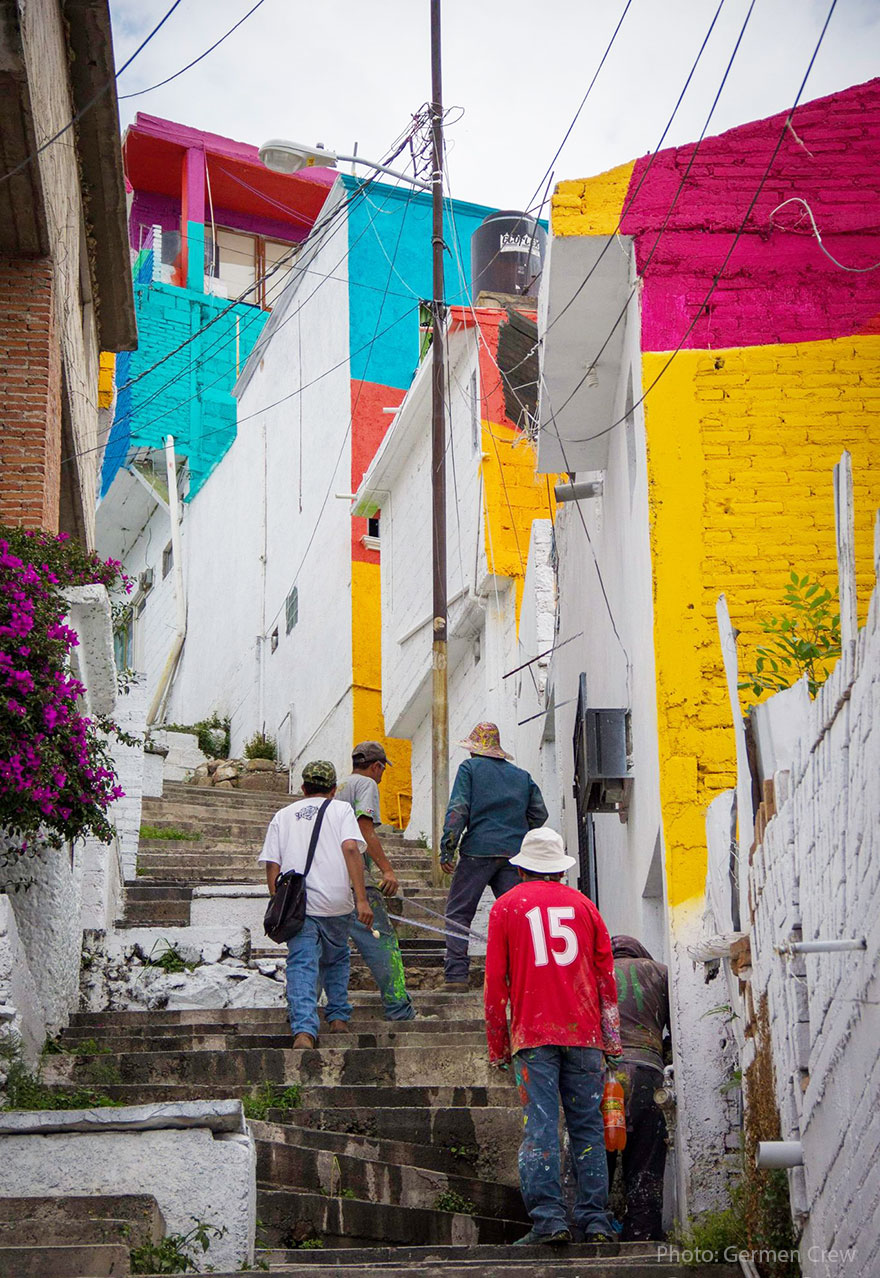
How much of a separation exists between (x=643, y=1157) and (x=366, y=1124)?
125cm

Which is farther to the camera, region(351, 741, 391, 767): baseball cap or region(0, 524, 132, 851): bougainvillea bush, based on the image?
region(351, 741, 391, 767): baseball cap

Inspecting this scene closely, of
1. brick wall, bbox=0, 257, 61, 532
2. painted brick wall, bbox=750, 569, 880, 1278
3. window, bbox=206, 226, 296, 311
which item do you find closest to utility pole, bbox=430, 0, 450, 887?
brick wall, bbox=0, 257, 61, 532

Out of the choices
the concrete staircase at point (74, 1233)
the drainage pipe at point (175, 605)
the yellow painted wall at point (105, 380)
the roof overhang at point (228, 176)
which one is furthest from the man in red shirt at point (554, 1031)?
the roof overhang at point (228, 176)

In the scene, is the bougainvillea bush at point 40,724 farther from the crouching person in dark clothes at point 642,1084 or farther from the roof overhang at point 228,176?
the roof overhang at point 228,176

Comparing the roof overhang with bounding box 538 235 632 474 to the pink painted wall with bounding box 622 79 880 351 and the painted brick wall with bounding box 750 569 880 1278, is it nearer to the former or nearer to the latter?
the pink painted wall with bounding box 622 79 880 351

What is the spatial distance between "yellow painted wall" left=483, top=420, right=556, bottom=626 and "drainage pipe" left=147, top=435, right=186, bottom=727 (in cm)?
1030

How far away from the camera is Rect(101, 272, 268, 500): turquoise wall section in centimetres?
2931

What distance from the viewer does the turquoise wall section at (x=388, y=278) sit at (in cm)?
2342

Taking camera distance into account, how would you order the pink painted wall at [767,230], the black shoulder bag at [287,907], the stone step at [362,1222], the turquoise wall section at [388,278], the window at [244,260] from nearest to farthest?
the stone step at [362,1222], the black shoulder bag at [287,907], the pink painted wall at [767,230], the turquoise wall section at [388,278], the window at [244,260]

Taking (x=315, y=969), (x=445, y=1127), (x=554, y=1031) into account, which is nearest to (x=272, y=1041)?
(x=315, y=969)

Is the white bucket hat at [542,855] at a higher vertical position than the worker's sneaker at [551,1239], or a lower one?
higher

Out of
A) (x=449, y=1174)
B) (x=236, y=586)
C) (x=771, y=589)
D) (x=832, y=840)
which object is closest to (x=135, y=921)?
(x=449, y=1174)

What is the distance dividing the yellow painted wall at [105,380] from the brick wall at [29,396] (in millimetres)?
5660

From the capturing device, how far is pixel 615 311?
9.46 metres
